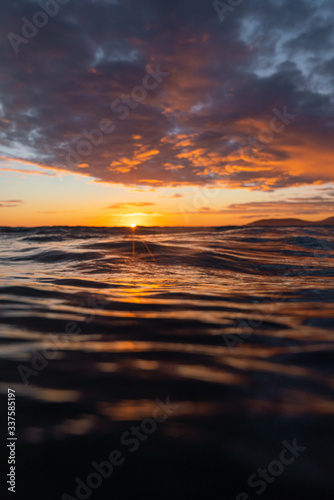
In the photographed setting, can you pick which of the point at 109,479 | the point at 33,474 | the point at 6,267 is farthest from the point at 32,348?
the point at 6,267

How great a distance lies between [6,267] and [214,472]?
7.28 meters

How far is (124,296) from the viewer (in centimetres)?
440

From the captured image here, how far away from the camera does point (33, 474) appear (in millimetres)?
1295

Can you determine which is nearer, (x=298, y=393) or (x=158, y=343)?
(x=298, y=393)

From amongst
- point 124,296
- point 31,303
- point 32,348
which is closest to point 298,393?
point 32,348

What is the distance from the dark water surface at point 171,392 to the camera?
4.25 feet

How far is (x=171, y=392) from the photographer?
189cm

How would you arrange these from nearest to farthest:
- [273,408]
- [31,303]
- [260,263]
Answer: [273,408] → [31,303] → [260,263]

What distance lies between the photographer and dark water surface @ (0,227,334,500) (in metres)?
1.30

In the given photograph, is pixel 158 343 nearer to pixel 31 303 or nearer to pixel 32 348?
pixel 32 348

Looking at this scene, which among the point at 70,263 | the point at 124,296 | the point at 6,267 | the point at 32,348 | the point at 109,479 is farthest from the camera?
the point at 70,263

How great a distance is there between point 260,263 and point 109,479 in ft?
26.0

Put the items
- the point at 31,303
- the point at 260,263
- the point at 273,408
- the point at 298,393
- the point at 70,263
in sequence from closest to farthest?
the point at 273,408 → the point at 298,393 → the point at 31,303 → the point at 70,263 → the point at 260,263

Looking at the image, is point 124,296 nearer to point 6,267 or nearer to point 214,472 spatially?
point 214,472
